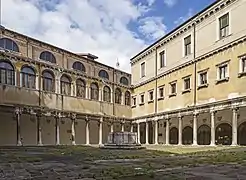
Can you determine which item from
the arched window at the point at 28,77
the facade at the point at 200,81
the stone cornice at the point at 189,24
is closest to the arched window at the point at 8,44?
the arched window at the point at 28,77

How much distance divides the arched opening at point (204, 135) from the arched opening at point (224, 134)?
1.36m

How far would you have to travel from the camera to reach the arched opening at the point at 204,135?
28891 millimetres

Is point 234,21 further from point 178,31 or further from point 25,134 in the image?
point 25,134

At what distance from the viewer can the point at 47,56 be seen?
33.9 meters

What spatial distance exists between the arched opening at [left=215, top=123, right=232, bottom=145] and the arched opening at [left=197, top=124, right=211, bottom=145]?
4.47 feet

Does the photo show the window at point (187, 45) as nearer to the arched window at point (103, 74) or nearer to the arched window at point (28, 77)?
the arched window at point (103, 74)

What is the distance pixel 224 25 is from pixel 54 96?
58.2 ft

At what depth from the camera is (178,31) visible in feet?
103

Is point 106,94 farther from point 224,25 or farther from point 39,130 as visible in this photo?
point 224,25

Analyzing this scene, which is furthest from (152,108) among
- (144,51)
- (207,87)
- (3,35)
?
(3,35)

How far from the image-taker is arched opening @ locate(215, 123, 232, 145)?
2644 cm

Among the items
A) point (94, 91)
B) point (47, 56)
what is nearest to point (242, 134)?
point (94, 91)

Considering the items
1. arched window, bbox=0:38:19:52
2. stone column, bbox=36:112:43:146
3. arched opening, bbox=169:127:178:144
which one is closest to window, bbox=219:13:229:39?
arched opening, bbox=169:127:178:144

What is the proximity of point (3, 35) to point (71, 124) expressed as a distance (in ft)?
39.1
